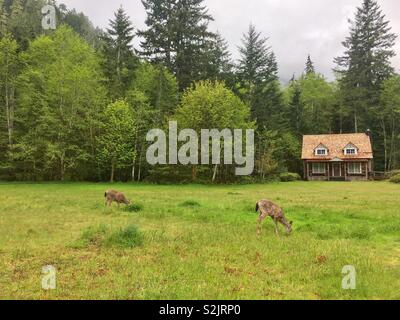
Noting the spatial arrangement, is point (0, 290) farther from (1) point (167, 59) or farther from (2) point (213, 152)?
(1) point (167, 59)

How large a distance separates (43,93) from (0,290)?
43930 millimetres

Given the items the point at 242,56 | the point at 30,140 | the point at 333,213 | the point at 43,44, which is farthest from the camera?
the point at 242,56

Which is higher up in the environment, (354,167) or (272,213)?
Result: (354,167)

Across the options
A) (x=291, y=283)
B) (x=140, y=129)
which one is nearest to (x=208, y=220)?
(x=291, y=283)

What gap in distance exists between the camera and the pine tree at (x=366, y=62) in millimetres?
67125

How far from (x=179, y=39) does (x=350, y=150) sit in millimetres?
29561

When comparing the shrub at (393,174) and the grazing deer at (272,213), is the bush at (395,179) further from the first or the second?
the grazing deer at (272,213)

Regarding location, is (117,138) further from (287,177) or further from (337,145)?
(337,145)

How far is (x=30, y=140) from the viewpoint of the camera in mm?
45125

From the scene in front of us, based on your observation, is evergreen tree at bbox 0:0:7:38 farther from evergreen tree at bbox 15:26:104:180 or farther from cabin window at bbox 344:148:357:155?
cabin window at bbox 344:148:357:155

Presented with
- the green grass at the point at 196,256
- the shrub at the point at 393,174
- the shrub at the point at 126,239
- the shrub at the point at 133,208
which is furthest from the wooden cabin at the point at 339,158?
the shrub at the point at 126,239

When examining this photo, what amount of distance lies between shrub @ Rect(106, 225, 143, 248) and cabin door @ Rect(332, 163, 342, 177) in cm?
5279

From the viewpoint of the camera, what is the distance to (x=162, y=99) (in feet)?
170

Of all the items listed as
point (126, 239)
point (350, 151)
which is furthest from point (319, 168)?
point (126, 239)
